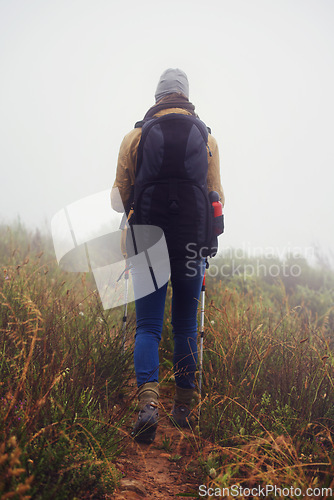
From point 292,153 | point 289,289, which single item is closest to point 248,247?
point 289,289

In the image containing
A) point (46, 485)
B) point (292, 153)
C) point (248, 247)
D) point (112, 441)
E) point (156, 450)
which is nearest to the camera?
point (46, 485)

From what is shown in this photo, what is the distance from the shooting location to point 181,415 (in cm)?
245

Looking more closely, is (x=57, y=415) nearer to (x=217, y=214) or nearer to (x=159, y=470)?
(x=159, y=470)

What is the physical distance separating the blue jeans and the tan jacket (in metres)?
0.60

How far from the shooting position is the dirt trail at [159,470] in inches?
67.7

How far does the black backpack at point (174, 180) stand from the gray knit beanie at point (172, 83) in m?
0.43

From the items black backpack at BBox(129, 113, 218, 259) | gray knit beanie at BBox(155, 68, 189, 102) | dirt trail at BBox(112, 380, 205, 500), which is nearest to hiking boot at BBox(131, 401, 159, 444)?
dirt trail at BBox(112, 380, 205, 500)

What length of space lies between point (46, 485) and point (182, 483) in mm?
885

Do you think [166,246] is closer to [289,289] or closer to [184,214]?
[184,214]

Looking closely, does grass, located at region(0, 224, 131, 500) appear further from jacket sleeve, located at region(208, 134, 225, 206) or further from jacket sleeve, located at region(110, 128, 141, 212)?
jacket sleeve, located at region(208, 134, 225, 206)

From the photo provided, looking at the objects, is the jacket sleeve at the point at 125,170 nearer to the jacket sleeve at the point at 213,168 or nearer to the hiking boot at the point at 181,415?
the jacket sleeve at the point at 213,168

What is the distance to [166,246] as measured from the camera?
7.54 feet

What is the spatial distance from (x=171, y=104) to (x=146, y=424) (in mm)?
2121

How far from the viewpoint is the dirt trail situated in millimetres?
1721
